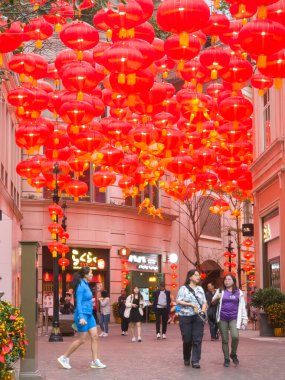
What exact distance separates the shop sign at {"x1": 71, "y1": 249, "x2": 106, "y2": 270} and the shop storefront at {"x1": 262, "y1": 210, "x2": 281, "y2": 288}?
543 inches

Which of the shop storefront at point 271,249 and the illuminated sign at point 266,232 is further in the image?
the illuminated sign at point 266,232

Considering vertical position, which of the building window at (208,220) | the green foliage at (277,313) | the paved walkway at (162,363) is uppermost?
the building window at (208,220)

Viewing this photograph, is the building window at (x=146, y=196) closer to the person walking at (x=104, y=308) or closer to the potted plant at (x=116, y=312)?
the potted plant at (x=116, y=312)

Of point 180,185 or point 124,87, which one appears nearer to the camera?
point 124,87

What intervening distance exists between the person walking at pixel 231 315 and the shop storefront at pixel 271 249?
11405 mm

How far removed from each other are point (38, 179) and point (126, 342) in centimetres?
535

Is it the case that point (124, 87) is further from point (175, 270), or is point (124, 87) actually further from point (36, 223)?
point (175, 270)

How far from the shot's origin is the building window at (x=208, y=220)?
51.1 meters

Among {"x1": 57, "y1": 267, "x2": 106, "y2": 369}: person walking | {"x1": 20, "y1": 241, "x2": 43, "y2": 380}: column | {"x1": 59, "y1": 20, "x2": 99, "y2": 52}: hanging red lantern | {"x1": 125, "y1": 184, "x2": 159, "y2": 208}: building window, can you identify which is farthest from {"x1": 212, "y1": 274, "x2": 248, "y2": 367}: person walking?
{"x1": 125, "y1": 184, "x2": 159, "y2": 208}: building window

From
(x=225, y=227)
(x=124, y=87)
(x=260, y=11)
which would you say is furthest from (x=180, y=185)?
(x=225, y=227)

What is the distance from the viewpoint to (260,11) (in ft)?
34.2

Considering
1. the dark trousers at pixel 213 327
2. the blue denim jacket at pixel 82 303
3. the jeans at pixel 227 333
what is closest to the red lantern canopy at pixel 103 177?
the dark trousers at pixel 213 327

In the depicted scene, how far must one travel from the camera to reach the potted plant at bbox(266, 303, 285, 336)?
991 inches

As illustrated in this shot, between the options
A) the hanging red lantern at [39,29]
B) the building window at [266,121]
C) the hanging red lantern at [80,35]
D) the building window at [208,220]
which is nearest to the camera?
the hanging red lantern at [80,35]
